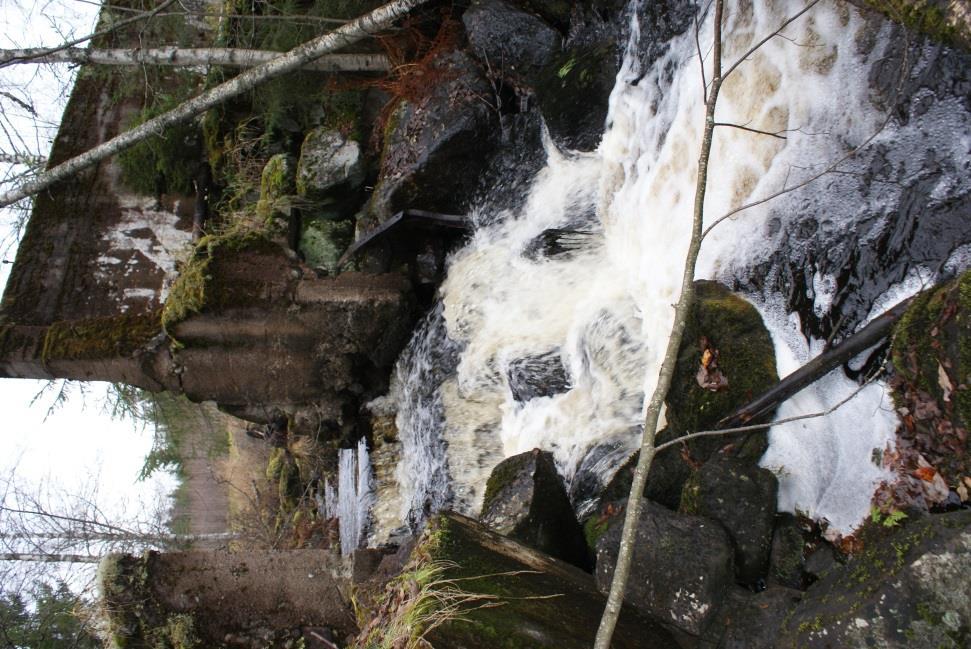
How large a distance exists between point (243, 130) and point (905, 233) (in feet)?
24.2

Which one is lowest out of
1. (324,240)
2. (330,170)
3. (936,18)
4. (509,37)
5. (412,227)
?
(936,18)

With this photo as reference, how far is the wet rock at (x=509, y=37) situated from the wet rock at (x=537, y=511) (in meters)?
3.78

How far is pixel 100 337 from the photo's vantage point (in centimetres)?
695

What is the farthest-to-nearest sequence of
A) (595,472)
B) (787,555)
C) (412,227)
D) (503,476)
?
(412,227) → (595,472) → (503,476) → (787,555)

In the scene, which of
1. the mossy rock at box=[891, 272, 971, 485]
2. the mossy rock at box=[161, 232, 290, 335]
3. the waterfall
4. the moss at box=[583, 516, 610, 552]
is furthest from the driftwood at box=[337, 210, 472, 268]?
the mossy rock at box=[891, 272, 971, 485]

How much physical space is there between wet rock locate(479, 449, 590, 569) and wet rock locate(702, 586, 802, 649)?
125 centimetres

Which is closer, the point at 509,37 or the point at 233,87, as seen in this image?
the point at 509,37

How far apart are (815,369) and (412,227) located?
4.65 m

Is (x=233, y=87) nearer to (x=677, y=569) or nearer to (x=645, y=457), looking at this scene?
(x=645, y=457)

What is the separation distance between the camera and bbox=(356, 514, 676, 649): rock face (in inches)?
112

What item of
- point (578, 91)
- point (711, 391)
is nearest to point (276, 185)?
point (578, 91)

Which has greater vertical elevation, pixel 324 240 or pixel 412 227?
pixel 324 240

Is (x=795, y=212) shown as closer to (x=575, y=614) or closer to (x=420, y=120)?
(x=575, y=614)

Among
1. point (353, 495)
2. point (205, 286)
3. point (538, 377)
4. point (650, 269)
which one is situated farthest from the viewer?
point (353, 495)
